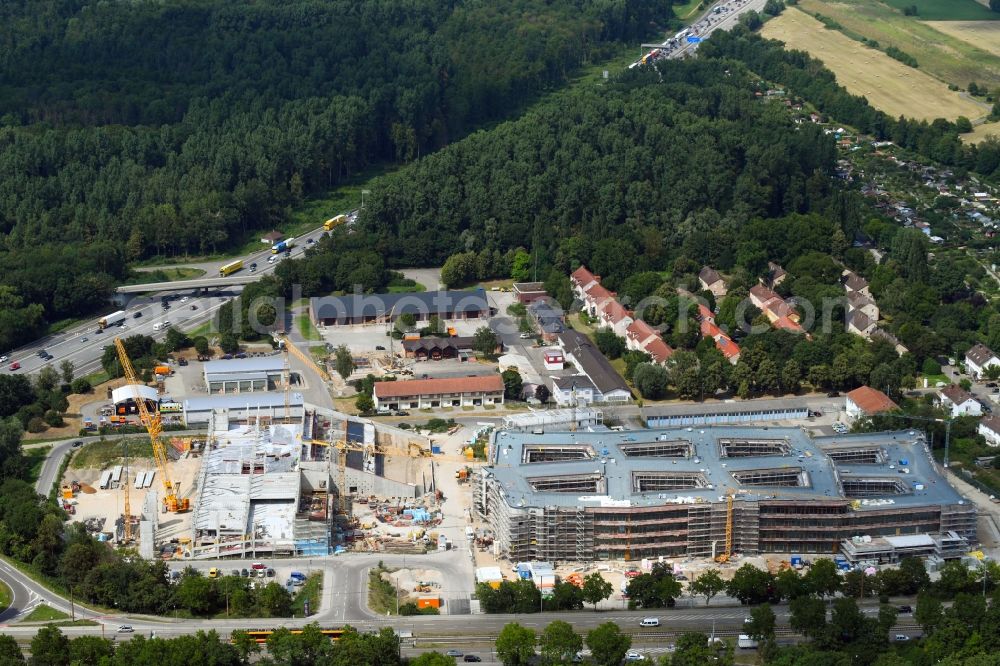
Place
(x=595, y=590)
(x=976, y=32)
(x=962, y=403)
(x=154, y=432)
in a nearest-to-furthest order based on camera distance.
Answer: (x=595, y=590), (x=154, y=432), (x=962, y=403), (x=976, y=32)

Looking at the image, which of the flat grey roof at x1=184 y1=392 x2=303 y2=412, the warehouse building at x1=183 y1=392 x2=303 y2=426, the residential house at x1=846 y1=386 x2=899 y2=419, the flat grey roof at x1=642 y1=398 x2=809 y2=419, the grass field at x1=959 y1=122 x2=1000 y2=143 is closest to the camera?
the warehouse building at x1=183 y1=392 x2=303 y2=426

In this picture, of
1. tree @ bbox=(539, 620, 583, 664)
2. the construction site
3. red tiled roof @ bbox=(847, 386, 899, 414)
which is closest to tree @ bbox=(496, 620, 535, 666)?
tree @ bbox=(539, 620, 583, 664)

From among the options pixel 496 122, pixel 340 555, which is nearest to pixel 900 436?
pixel 340 555

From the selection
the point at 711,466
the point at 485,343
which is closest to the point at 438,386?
the point at 485,343

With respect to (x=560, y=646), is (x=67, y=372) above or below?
below

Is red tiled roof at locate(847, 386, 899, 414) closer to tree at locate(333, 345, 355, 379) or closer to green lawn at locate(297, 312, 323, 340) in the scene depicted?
tree at locate(333, 345, 355, 379)

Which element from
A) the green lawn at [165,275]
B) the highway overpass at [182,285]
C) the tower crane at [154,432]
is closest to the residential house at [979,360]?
the tower crane at [154,432]

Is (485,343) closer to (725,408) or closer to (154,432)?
(725,408)
